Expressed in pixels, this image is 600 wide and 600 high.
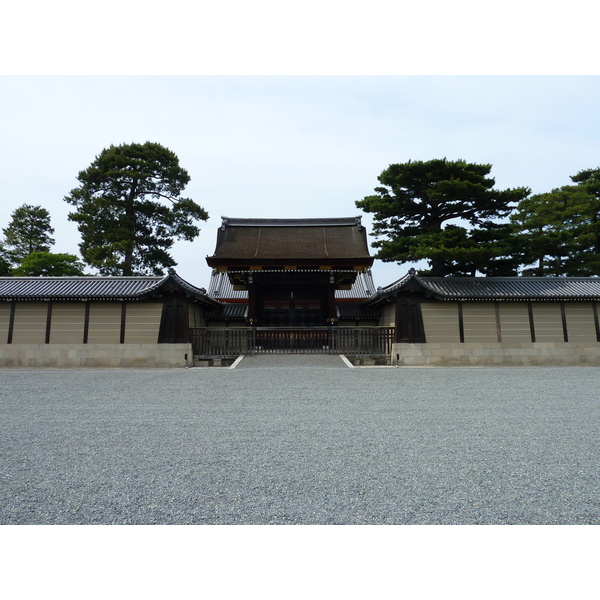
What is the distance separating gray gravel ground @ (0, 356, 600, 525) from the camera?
300 centimetres

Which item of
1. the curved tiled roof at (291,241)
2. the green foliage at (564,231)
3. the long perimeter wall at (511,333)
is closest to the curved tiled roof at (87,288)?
the curved tiled roof at (291,241)

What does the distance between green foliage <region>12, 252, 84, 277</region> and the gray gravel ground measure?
62.2ft

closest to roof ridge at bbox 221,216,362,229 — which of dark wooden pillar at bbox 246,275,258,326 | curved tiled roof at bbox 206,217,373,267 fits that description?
curved tiled roof at bbox 206,217,373,267

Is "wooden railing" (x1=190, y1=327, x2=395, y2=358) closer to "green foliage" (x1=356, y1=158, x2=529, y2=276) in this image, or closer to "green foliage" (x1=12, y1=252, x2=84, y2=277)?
"green foliage" (x1=356, y1=158, x2=529, y2=276)

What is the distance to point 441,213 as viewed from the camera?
64.1 feet

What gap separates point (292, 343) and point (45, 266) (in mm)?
18571

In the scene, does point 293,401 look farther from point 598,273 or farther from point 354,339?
point 598,273

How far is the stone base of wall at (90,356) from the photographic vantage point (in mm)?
15062

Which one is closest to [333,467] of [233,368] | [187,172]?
[233,368]

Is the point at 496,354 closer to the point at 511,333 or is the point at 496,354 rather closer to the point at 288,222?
the point at 511,333

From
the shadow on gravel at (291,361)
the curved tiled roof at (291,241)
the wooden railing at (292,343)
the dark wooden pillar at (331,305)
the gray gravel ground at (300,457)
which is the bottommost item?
the gray gravel ground at (300,457)

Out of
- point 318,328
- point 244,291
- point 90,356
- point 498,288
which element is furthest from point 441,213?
point 90,356

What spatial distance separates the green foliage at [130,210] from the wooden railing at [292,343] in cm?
1067

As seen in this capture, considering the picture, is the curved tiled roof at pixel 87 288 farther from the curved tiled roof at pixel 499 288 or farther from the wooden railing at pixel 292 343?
the curved tiled roof at pixel 499 288
